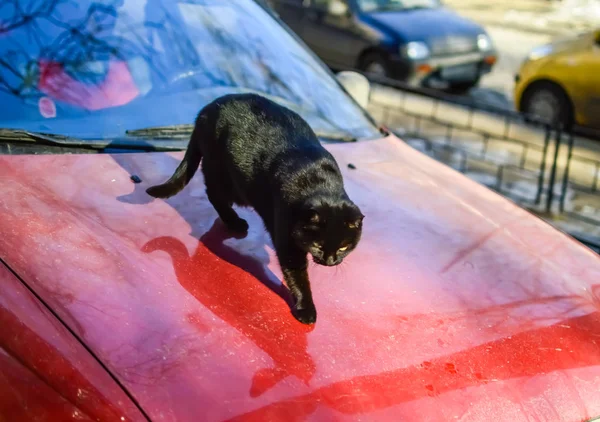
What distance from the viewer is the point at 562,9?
1988 cm

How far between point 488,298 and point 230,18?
1.73m

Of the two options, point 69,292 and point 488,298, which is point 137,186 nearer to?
point 69,292

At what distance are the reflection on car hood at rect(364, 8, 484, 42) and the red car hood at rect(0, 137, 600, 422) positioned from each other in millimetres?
8129

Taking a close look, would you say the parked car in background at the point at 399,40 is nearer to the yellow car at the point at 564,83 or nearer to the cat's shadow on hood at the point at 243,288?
the yellow car at the point at 564,83

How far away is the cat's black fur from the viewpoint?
1.98 meters

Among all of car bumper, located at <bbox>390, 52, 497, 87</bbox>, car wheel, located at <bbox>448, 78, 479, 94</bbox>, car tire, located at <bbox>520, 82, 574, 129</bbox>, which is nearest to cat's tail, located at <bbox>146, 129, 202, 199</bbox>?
car tire, located at <bbox>520, 82, 574, 129</bbox>

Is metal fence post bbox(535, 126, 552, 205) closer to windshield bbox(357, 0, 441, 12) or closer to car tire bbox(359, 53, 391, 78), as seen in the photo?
car tire bbox(359, 53, 391, 78)

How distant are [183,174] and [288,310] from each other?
667 millimetres

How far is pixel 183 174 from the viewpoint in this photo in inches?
90.7

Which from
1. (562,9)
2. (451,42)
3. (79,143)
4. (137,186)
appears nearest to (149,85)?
(79,143)

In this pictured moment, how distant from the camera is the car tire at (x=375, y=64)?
33.9ft

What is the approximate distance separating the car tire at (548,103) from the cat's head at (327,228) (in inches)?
295

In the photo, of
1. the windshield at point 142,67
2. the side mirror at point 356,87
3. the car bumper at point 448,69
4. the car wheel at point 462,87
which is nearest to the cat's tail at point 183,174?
the windshield at point 142,67

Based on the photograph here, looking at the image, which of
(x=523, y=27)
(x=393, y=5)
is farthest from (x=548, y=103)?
(x=523, y=27)
